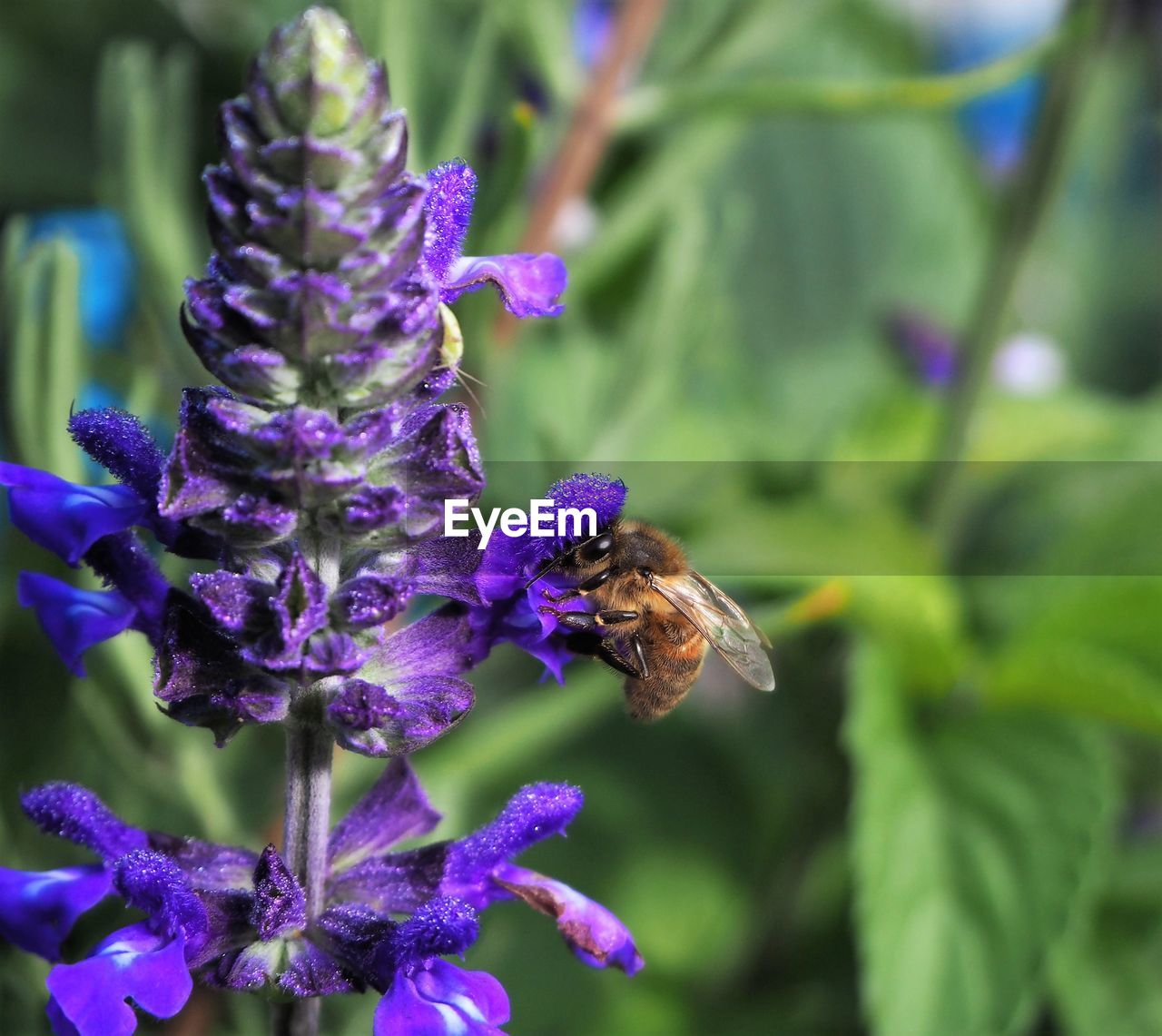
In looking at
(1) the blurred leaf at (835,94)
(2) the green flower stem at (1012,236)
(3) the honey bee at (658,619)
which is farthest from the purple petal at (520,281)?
(2) the green flower stem at (1012,236)

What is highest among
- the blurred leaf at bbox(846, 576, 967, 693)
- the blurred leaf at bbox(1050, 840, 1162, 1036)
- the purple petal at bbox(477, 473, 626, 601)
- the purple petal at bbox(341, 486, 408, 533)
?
the purple petal at bbox(341, 486, 408, 533)

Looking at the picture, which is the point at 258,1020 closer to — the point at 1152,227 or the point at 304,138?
the point at 304,138

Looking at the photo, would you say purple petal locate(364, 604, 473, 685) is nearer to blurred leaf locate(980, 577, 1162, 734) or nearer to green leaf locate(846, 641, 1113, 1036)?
green leaf locate(846, 641, 1113, 1036)

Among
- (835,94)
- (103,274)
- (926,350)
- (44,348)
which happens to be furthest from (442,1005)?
(926,350)

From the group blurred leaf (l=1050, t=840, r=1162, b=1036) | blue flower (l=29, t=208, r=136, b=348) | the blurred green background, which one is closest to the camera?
the blurred green background

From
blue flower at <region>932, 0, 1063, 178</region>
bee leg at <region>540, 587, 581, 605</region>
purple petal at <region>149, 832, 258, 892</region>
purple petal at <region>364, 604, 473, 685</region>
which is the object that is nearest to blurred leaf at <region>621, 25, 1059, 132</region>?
bee leg at <region>540, 587, 581, 605</region>

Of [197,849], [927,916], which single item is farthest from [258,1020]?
[927,916]
